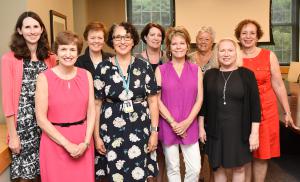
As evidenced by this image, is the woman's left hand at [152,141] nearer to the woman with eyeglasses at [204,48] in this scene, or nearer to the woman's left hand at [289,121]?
the woman with eyeglasses at [204,48]

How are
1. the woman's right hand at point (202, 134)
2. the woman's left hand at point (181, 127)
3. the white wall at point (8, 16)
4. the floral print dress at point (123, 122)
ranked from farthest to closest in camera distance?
1. the white wall at point (8, 16)
2. the woman's right hand at point (202, 134)
3. the woman's left hand at point (181, 127)
4. the floral print dress at point (123, 122)

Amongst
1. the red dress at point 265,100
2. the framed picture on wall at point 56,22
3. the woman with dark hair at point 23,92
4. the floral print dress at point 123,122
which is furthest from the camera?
the framed picture on wall at point 56,22

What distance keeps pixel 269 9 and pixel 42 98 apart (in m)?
5.60

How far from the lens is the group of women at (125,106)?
2.16 meters

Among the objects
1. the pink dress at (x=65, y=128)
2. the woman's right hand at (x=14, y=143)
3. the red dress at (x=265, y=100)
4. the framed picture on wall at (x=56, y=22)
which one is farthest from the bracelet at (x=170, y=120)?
the framed picture on wall at (x=56, y=22)

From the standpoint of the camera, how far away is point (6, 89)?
7.22 ft

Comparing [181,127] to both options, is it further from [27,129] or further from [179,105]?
[27,129]

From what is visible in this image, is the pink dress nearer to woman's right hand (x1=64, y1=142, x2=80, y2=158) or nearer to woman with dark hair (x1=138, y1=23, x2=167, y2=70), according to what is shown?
woman's right hand (x1=64, y1=142, x2=80, y2=158)

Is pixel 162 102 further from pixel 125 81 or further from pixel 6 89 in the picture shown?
pixel 6 89

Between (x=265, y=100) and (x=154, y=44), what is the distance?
1043 millimetres

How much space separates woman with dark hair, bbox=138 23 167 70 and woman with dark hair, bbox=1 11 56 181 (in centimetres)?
100

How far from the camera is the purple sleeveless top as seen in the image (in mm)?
2520

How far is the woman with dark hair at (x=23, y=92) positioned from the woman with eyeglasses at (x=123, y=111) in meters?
0.42

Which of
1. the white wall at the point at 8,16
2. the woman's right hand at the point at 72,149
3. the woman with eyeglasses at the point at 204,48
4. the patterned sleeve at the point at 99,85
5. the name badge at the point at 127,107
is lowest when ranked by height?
the woman's right hand at the point at 72,149
